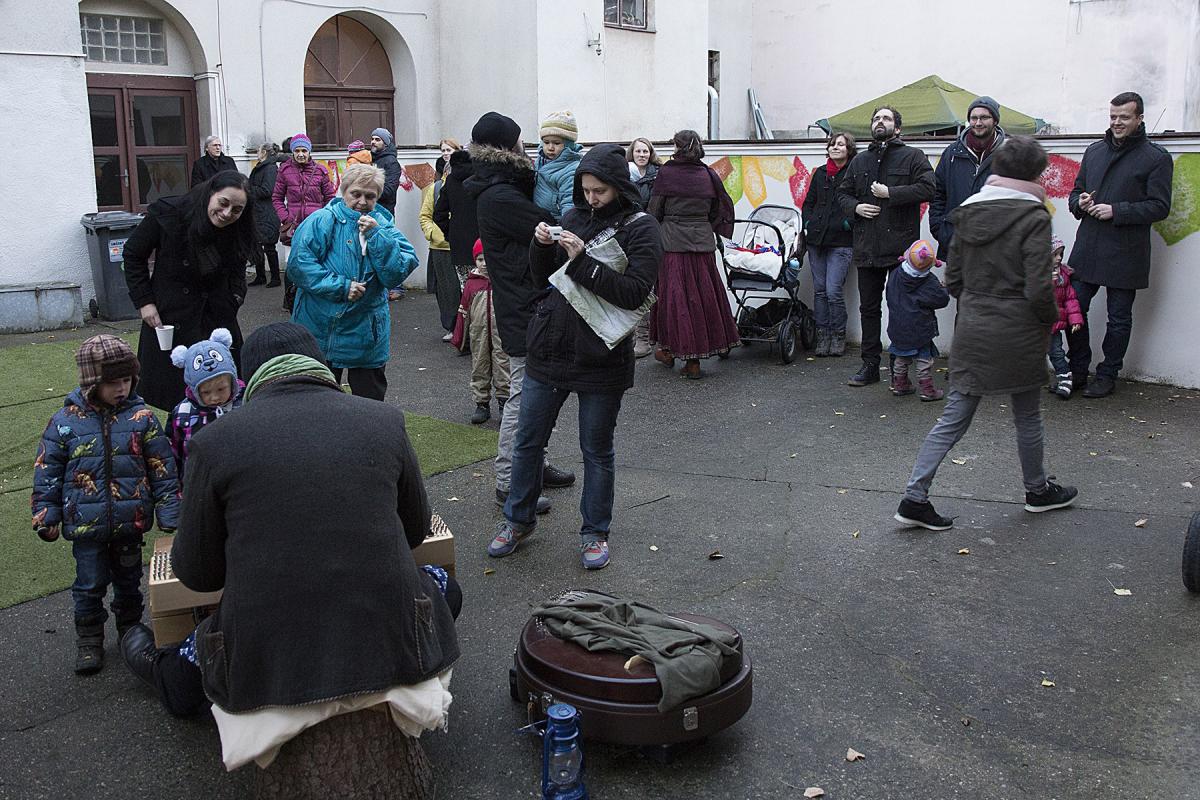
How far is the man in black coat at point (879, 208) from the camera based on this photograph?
8570mm

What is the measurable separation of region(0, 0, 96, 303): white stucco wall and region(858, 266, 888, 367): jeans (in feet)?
26.4

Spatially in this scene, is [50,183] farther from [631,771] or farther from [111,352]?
[631,771]

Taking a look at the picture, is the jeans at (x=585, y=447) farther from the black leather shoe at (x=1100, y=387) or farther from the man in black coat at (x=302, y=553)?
the black leather shoe at (x=1100, y=387)

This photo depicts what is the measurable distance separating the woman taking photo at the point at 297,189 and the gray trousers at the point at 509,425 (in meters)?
7.30

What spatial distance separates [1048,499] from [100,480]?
4451 mm

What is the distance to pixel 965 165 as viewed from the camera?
8.41 metres

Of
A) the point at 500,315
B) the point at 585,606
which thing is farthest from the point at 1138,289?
the point at 585,606

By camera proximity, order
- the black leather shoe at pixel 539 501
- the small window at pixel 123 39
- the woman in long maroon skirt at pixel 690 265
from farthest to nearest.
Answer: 1. the small window at pixel 123 39
2. the woman in long maroon skirt at pixel 690 265
3. the black leather shoe at pixel 539 501

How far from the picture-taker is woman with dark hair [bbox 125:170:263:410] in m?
5.37

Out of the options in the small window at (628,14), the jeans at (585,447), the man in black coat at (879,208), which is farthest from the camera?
the small window at (628,14)

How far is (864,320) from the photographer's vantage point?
8.84 meters

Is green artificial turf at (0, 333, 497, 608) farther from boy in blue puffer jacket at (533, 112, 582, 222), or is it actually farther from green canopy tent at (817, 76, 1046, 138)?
green canopy tent at (817, 76, 1046, 138)

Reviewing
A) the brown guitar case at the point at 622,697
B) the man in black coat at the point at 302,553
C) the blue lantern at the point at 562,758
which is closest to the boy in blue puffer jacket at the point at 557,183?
the brown guitar case at the point at 622,697

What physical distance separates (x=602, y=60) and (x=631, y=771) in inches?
561
